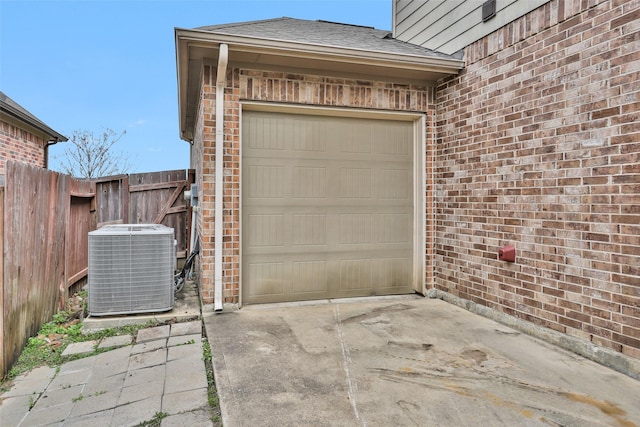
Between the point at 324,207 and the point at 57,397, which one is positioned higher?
the point at 324,207

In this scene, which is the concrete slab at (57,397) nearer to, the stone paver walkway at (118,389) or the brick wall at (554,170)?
the stone paver walkway at (118,389)

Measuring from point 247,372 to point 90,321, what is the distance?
80.4 inches

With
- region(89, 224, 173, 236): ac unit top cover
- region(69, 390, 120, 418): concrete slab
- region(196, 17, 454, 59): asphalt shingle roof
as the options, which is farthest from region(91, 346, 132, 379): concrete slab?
region(196, 17, 454, 59): asphalt shingle roof

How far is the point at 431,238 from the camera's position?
4.80 meters

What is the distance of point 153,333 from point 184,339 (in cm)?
38

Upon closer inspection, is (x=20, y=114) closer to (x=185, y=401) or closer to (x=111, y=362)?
(x=111, y=362)

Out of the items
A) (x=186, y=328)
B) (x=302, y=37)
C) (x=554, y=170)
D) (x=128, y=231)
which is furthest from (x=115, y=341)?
(x=554, y=170)

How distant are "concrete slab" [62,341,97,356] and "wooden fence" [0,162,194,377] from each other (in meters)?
0.34

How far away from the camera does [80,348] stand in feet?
10.6

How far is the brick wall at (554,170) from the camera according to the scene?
2723 millimetres

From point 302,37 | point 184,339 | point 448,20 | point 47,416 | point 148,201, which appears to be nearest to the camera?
point 47,416

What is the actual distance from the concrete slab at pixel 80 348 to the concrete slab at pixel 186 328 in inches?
Result: 26.1

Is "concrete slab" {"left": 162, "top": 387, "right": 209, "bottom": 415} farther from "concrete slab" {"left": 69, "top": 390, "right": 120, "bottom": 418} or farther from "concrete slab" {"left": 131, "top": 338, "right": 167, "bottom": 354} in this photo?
"concrete slab" {"left": 131, "top": 338, "right": 167, "bottom": 354}

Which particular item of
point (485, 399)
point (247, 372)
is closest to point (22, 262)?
point (247, 372)
